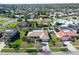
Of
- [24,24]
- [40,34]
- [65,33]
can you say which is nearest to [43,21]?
[40,34]

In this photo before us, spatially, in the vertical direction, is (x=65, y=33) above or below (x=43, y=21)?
below

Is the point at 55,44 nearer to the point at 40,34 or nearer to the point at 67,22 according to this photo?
the point at 40,34

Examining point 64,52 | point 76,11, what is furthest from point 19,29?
point 76,11

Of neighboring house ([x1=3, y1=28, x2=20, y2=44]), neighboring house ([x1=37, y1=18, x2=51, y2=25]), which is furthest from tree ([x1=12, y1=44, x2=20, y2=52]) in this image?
neighboring house ([x1=37, y1=18, x2=51, y2=25])

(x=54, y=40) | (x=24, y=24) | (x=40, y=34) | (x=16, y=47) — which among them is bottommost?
(x=16, y=47)

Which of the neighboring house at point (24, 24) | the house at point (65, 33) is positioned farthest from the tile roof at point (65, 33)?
the neighboring house at point (24, 24)

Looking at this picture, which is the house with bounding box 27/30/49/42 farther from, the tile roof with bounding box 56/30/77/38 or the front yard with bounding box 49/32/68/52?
the tile roof with bounding box 56/30/77/38

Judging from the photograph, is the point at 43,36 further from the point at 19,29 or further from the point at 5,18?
the point at 5,18

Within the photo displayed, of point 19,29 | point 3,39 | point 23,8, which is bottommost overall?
point 3,39

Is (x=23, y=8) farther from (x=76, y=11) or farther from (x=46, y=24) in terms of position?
(x=76, y=11)

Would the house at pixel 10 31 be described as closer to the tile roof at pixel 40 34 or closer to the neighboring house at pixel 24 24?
the neighboring house at pixel 24 24
